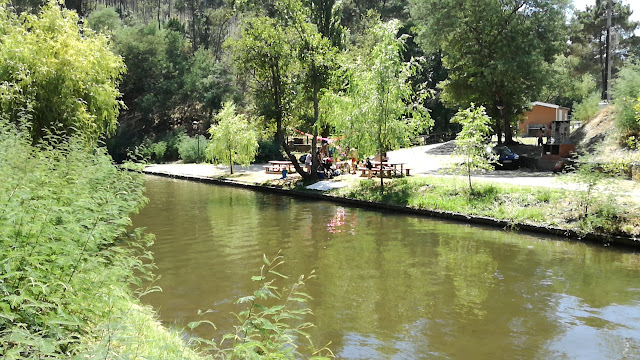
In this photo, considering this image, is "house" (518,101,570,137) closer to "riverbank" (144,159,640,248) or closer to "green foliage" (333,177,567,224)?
"riverbank" (144,159,640,248)

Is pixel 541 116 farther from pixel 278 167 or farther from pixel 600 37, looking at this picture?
pixel 278 167

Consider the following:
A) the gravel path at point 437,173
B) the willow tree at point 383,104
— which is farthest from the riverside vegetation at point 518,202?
the willow tree at point 383,104

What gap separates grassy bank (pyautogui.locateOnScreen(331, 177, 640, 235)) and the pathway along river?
865 mm

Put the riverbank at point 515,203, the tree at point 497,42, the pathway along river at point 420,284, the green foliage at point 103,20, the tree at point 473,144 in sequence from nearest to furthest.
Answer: the pathway along river at point 420,284 < the riverbank at point 515,203 < the tree at point 473,144 < the tree at point 497,42 < the green foliage at point 103,20

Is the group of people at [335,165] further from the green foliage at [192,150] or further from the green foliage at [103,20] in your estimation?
the green foliage at [103,20]

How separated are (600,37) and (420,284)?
5704 cm

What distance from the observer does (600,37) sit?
178 ft

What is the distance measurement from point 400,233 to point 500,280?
15.6 feet

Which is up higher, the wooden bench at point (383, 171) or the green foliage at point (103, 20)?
the green foliage at point (103, 20)

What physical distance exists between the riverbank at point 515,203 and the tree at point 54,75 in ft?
34.6

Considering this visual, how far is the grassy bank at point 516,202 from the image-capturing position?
1289 cm

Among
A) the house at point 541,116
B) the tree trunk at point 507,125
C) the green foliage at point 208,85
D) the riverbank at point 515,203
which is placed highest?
the green foliage at point 208,85

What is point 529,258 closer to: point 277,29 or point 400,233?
point 400,233

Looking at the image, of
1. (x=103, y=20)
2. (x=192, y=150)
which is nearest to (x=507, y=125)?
(x=192, y=150)
